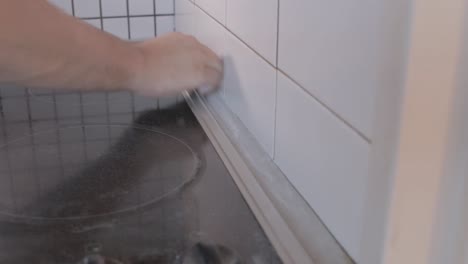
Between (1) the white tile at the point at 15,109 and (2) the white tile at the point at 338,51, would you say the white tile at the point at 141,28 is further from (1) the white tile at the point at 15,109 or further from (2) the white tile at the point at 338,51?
(2) the white tile at the point at 338,51

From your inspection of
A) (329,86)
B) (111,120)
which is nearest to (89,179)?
(111,120)

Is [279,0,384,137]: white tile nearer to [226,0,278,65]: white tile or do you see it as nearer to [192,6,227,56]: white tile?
[226,0,278,65]: white tile

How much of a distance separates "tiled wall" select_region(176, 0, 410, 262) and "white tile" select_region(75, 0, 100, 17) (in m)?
0.52

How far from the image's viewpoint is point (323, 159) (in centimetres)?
61

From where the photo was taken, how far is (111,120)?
0.98 meters

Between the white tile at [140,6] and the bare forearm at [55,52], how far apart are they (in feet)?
1.49

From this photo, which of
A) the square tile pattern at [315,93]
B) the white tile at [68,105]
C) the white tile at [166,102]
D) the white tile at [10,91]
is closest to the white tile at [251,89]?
the square tile pattern at [315,93]

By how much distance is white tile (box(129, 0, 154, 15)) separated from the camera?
1.33 m

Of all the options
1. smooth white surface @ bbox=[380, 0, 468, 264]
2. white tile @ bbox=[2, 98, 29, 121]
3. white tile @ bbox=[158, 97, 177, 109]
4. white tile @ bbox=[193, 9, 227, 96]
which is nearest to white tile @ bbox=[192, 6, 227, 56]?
white tile @ bbox=[193, 9, 227, 96]

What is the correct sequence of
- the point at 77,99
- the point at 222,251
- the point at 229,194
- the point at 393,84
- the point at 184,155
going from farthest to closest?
1. the point at 77,99
2. the point at 184,155
3. the point at 229,194
4. the point at 222,251
5. the point at 393,84

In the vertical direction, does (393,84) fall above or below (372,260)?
above

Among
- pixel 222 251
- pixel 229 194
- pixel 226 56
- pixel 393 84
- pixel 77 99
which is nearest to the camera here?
pixel 393 84

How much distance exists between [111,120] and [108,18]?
42 centimetres

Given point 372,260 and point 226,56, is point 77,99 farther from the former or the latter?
point 372,260
